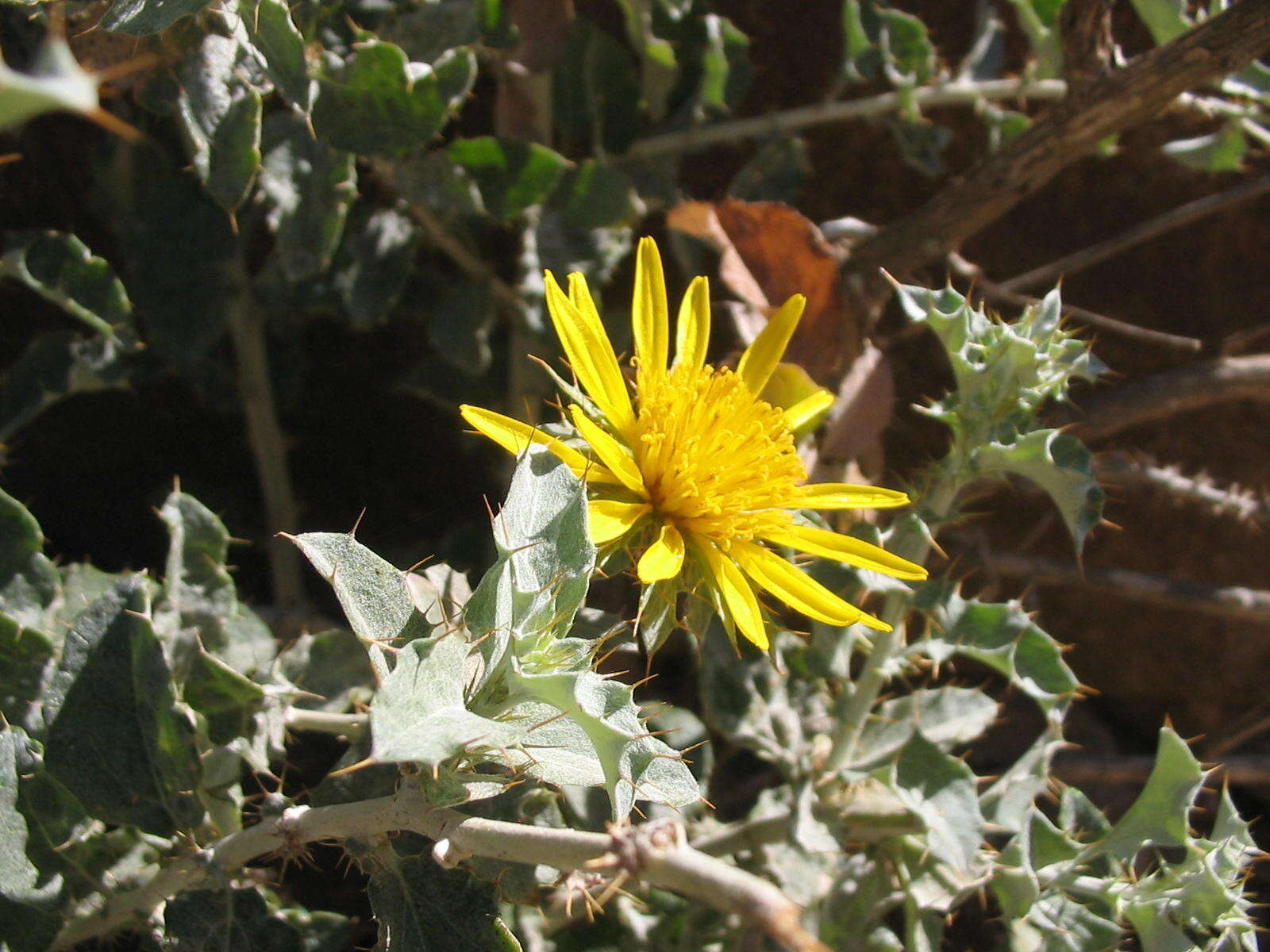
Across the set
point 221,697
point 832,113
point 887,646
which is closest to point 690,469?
point 887,646

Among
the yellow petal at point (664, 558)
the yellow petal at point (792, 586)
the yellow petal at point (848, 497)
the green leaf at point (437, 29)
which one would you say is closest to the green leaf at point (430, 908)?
the yellow petal at point (664, 558)

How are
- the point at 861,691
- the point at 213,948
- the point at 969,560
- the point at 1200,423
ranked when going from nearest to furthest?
the point at 213,948 → the point at 861,691 → the point at 969,560 → the point at 1200,423

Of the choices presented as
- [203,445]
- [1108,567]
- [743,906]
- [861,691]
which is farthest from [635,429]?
[1108,567]

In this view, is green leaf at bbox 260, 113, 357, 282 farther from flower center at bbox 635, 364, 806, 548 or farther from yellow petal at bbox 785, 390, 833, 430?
yellow petal at bbox 785, 390, 833, 430

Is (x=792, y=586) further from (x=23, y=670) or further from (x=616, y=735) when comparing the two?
(x=23, y=670)

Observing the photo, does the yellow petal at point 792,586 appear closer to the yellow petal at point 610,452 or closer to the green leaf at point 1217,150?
the yellow petal at point 610,452

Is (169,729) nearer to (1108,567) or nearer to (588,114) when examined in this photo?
(588,114)
